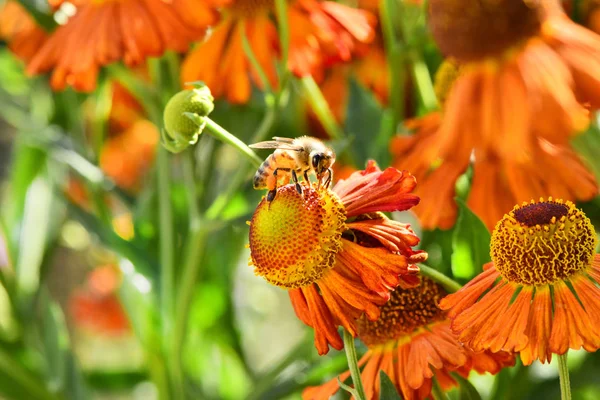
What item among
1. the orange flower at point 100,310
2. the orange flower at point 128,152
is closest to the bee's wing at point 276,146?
the orange flower at point 128,152

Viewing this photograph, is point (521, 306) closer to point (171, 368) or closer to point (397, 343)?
point (397, 343)

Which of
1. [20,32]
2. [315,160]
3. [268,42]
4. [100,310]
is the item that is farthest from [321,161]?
[100,310]

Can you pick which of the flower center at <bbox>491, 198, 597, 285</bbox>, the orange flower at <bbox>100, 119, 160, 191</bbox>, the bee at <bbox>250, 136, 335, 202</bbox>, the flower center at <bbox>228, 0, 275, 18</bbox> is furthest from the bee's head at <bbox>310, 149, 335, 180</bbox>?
the orange flower at <bbox>100, 119, 160, 191</bbox>

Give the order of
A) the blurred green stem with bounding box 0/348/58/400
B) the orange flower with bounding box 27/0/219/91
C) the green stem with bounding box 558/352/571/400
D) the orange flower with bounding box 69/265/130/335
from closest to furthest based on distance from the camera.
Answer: the green stem with bounding box 558/352/571/400, the orange flower with bounding box 27/0/219/91, the blurred green stem with bounding box 0/348/58/400, the orange flower with bounding box 69/265/130/335

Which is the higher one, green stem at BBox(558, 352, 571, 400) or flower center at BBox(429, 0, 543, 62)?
flower center at BBox(429, 0, 543, 62)

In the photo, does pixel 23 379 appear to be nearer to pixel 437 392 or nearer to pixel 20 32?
pixel 20 32

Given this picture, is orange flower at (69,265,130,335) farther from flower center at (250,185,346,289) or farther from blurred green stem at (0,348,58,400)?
flower center at (250,185,346,289)

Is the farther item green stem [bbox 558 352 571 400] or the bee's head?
the bee's head
